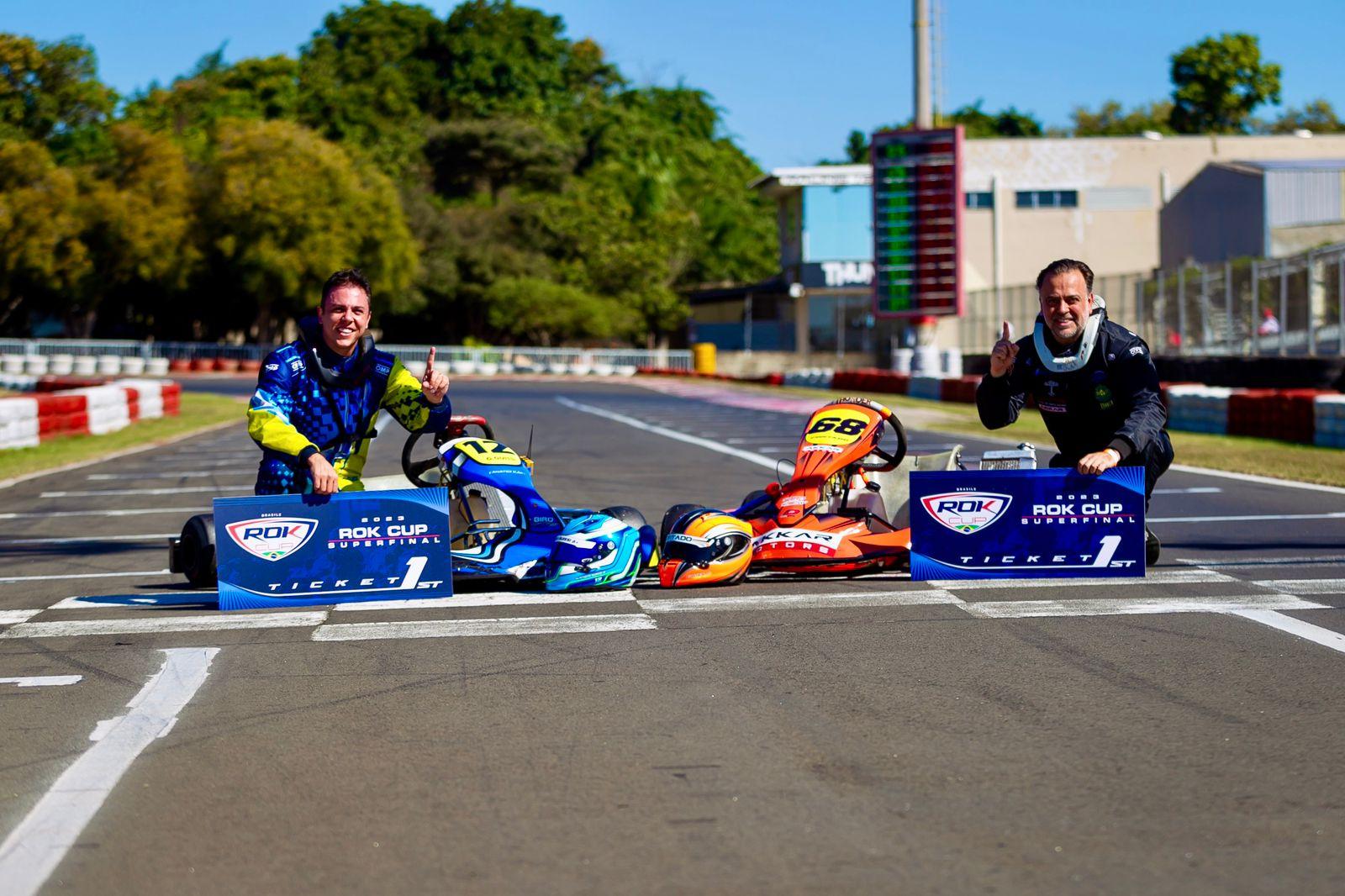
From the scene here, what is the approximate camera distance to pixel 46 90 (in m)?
58.6

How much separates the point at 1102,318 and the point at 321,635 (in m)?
4.04

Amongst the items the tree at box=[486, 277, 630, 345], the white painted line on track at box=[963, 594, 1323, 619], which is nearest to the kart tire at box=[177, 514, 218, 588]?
the white painted line on track at box=[963, 594, 1323, 619]

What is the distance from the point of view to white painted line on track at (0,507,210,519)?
12.1 m

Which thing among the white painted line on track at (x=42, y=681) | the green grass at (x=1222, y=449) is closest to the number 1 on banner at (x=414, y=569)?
the white painted line on track at (x=42, y=681)

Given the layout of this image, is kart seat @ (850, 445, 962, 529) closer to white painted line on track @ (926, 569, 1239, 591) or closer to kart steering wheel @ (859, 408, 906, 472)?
kart steering wheel @ (859, 408, 906, 472)

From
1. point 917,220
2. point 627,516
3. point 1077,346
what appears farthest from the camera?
point 917,220

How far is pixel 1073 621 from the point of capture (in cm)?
650

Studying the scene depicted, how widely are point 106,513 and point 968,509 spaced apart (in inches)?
296

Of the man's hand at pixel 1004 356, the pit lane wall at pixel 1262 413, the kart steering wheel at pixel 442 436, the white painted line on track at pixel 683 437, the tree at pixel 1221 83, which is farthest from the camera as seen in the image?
the tree at pixel 1221 83

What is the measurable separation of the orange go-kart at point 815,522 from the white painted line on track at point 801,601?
11.7 inches

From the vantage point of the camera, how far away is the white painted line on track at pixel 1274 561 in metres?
8.15

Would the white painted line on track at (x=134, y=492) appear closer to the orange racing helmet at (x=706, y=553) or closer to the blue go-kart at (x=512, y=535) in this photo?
the blue go-kart at (x=512, y=535)

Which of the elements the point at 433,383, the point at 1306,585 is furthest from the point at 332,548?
the point at 1306,585

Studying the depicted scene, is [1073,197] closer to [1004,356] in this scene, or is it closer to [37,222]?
[37,222]
